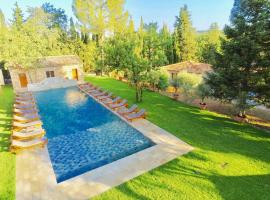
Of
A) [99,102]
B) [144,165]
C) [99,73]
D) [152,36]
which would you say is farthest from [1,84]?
[144,165]

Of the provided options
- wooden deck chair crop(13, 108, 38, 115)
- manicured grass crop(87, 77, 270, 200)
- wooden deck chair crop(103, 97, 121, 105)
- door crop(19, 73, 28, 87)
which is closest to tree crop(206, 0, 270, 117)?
manicured grass crop(87, 77, 270, 200)

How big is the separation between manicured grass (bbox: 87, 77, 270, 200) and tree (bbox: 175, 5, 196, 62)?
30613 millimetres

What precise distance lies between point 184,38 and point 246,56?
30.8 m

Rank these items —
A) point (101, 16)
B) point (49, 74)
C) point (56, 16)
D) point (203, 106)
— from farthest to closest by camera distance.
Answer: point (56, 16), point (101, 16), point (49, 74), point (203, 106)

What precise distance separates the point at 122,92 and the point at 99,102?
4.43 m

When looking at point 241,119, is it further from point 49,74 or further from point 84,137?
point 49,74

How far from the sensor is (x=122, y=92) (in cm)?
2434

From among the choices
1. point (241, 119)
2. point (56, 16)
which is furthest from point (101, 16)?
point (241, 119)

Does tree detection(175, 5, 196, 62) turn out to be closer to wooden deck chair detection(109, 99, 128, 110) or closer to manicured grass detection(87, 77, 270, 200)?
wooden deck chair detection(109, 99, 128, 110)

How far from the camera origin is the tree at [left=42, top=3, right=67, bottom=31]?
173 feet

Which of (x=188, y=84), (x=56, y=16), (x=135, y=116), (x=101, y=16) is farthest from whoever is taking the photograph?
(x=56, y=16)

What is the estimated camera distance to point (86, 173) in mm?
8953

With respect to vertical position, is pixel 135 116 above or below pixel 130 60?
below

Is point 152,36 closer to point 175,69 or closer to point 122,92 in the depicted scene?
point 122,92
